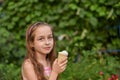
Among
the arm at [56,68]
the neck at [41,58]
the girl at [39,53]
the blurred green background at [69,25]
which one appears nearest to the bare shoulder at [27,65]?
the girl at [39,53]

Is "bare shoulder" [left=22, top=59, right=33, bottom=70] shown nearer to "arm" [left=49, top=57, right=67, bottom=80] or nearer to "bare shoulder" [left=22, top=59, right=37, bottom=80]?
"bare shoulder" [left=22, top=59, right=37, bottom=80]

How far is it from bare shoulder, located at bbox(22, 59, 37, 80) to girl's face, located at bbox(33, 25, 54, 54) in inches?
5.4

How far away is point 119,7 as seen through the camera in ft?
18.9

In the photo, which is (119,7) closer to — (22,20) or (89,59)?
(89,59)

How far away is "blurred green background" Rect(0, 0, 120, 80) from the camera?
19.3 feet

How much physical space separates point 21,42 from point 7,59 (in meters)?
0.43

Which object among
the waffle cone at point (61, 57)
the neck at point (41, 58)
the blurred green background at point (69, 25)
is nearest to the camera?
the waffle cone at point (61, 57)

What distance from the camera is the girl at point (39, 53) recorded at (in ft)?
9.74

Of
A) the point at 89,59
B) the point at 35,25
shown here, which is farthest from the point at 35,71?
the point at 89,59

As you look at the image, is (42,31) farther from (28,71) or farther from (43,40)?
(28,71)

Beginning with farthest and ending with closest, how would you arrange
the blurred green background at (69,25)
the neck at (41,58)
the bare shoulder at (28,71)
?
the blurred green background at (69,25), the neck at (41,58), the bare shoulder at (28,71)

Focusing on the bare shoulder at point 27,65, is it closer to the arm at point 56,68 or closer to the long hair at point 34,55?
the long hair at point 34,55

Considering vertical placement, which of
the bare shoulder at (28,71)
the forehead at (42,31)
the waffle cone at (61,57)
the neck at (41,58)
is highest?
the forehead at (42,31)

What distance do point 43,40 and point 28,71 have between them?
0.26 metres
